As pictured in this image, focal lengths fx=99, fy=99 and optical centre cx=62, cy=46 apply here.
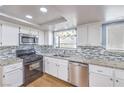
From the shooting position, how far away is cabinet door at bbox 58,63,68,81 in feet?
9.00

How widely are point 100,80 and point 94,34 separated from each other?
1114mm

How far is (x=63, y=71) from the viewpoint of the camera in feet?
9.26

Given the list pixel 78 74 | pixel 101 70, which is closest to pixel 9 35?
pixel 78 74

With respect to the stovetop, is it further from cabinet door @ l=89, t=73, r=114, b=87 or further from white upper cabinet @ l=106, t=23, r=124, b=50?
white upper cabinet @ l=106, t=23, r=124, b=50

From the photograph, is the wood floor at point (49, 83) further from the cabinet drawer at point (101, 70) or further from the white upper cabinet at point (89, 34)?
the white upper cabinet at point (89, 34)

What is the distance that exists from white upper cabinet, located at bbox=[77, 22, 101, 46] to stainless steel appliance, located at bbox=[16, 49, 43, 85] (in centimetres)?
146

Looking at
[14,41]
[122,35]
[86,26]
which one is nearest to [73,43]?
[86,26]

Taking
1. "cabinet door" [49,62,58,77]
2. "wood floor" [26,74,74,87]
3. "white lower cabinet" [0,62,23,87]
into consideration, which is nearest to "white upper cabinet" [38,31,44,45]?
"cabinet door" [49,62,58,77]

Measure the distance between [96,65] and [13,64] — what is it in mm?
1849

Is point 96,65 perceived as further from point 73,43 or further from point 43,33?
point 43,33

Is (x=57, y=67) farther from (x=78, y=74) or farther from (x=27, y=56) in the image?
(x=27, y=56)

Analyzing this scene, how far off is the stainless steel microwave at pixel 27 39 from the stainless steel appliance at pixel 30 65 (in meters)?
0.35

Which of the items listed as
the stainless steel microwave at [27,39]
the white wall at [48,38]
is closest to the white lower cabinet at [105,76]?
the stainless steel microwave at [27,39]

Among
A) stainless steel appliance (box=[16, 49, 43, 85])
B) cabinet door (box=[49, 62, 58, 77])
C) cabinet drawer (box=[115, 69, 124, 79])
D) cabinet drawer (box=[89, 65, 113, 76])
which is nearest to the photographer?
cabinet drawer (box=[115, 69, 124, 79])
